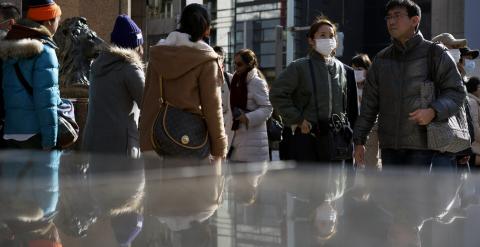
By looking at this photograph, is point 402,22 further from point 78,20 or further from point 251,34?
point 251,34

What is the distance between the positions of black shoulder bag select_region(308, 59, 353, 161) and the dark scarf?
1486 millimetres

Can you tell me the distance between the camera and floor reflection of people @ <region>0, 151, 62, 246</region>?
6.13 ft

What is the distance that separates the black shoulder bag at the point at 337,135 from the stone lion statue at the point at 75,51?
3.67 m

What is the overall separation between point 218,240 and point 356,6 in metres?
35.5

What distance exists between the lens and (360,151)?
4535 mm

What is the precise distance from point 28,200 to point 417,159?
2536mm

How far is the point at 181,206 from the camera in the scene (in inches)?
92.0

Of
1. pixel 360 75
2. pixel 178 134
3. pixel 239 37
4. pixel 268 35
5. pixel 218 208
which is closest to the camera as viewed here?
pixel 218 208

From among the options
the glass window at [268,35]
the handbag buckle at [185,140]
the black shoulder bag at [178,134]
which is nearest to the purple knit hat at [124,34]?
the black shoulder bag at [178,134]

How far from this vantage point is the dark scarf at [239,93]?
6.24 meters

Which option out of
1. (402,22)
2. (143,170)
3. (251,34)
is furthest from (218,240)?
(251,34)

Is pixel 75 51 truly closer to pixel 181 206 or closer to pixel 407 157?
pixel 407 157

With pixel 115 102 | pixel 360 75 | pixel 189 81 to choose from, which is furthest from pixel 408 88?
pixel 360 75

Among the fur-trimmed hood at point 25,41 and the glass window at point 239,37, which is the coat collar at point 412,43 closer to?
the fur-trimmed hood at point 25,41
